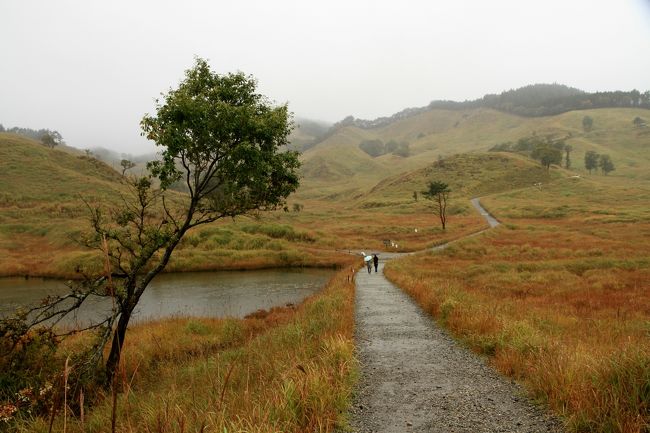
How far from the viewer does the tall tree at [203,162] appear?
1391 cm

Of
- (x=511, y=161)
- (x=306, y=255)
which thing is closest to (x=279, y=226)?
(x=306, y=255)

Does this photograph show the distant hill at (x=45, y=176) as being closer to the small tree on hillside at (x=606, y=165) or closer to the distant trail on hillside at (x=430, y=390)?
the distant trail on hillside at (x=430, y=390)

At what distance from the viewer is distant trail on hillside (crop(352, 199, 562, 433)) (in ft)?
23.7

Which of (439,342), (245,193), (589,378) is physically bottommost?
(439,342)

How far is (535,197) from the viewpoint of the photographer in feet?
405

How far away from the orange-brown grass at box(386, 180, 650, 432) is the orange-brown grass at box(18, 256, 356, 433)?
4.19 meters

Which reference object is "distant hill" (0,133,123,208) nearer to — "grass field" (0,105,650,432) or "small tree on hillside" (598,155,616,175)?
"grass field" (0,105,650,432)

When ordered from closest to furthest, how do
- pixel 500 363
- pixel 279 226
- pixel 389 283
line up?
pixel 500 363, pixel 389 283, pixel 279 226

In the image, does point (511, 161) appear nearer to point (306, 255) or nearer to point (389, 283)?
point (306, 255)

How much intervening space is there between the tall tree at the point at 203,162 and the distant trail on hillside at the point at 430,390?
24.4ft

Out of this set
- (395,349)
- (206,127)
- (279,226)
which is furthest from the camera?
(279,226)

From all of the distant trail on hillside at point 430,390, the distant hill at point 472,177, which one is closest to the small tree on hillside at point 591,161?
the distant hill at point 472,177

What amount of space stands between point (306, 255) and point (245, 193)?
1450 inches

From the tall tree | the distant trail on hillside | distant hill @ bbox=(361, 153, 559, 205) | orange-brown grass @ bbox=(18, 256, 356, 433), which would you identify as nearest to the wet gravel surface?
the distant trail on hillside
